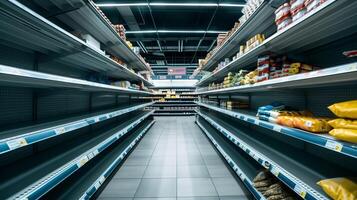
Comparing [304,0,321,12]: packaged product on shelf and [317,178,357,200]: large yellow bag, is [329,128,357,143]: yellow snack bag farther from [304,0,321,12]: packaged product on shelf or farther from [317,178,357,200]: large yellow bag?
[304,0,321,12]: packaged product on shelf

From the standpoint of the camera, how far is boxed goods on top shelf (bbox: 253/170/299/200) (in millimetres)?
1578

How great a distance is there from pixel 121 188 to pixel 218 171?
144cm

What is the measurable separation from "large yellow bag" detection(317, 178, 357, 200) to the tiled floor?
1.31 m

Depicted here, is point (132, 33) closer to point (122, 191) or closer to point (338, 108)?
point (122, 191)

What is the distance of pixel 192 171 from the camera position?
303 centimetres

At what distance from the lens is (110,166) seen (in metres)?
2.54

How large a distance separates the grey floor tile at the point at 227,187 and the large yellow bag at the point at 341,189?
53.8 inches

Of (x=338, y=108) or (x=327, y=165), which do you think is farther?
(x=327, y=165)

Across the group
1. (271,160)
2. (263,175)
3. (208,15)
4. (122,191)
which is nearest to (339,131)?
(271,160)

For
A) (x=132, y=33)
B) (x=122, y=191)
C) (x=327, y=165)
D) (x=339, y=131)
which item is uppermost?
(x=132, y=33)

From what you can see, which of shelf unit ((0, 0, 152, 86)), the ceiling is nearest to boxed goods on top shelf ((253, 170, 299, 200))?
shelf unit ((0, 0, 152, 86))

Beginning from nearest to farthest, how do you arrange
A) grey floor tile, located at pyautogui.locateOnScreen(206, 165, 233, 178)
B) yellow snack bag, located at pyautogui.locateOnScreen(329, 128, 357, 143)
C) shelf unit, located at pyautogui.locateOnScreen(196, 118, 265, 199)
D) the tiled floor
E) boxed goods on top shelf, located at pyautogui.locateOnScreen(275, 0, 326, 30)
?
yellow snack bag, located at pyautogui.locateOnScreen(329, 128, 357, 143)
boxed goods on top shelf, located at pyautogui.locateOnScreen(275, 0, 326, 30)
shelf unit, located at pyautogui.locateOnScreen(196, 118, 265, 199)
the tiled floor
grey floor tile, located at pyautogui.locateOnScreen(206, 165, 233, 178)

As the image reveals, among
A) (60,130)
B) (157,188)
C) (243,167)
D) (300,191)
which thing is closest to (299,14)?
(300,191)

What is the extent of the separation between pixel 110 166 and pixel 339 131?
7.89 feet
